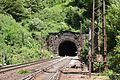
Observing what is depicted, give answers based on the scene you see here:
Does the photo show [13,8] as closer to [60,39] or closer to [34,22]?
[34,22]

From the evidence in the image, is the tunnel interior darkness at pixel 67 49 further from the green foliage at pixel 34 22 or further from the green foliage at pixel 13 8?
the green foliage at pixel 13 8

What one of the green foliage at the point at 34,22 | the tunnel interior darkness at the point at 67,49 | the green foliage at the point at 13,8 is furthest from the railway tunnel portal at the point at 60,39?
the green foliage at the point at 13,8

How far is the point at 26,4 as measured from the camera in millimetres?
79250

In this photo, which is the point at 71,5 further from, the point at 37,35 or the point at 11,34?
the point at 11,34

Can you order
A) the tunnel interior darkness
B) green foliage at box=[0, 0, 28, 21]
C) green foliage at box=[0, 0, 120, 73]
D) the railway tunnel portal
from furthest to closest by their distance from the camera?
1. the tunnel interior darkness
2. the railway tunnel portal
3. green foliage at box=[0, 0, 28, 21]
4. green foliage at box=[0, 0, 120, 73]

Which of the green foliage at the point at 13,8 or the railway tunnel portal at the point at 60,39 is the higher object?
the green foliage at the point at 13,8

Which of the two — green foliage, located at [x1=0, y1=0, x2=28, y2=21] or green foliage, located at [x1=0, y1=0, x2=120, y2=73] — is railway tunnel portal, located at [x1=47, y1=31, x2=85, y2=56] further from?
green foliage, located at [x1=0, y1=0, x2=28, y2=21]

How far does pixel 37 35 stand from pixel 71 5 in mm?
24935

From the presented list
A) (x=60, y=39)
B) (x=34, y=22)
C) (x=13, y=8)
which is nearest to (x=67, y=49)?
(x=60, y=39)

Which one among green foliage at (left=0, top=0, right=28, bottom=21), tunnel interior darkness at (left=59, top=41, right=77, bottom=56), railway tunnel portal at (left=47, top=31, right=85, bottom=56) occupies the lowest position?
tunnel interior darkness at (left=59, top=41, right=77, bottom=56)

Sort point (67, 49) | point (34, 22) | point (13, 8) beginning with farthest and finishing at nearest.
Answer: point (67, 49) < point (34, 22) < point (13, 8)

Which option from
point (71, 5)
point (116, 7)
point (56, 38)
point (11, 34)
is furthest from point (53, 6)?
point (116, 7)

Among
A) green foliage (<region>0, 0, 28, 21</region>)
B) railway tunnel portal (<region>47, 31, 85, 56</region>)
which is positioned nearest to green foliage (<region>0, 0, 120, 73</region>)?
green foliage (<region>0, 0, 28, 21</region>)

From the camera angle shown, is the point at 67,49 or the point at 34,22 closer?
the point at 34,22
